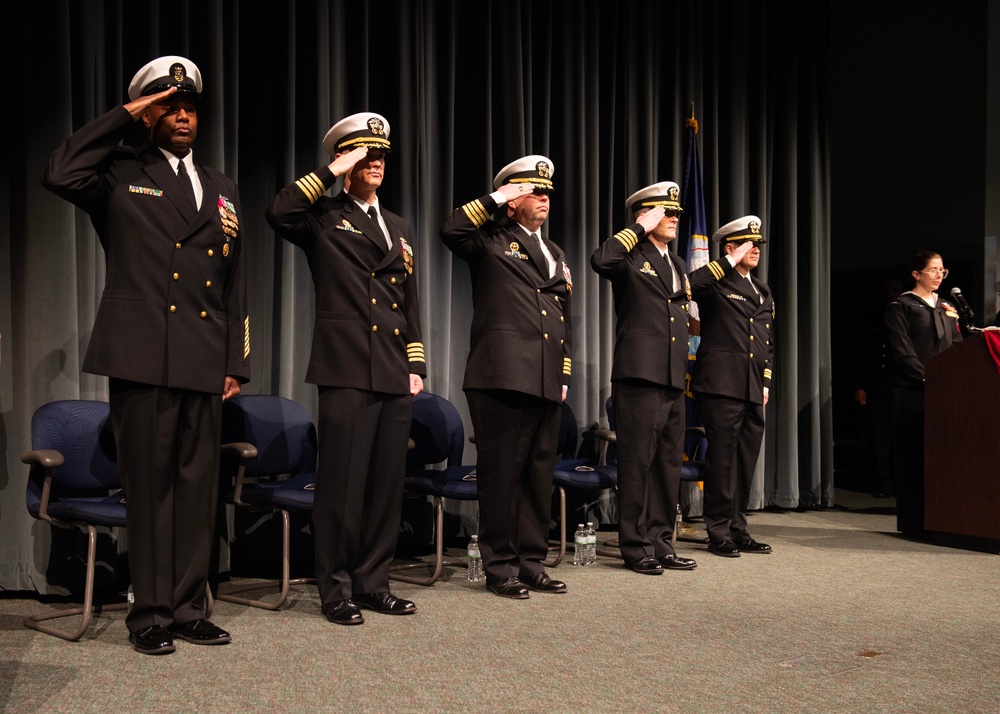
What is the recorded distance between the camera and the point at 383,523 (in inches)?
131

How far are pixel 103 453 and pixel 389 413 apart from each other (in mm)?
1051

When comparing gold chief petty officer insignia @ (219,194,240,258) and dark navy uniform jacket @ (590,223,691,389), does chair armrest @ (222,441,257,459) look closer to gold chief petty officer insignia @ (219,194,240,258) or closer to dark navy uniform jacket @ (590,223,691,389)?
gold chief petty officer insignia @ (219,194,240,258)

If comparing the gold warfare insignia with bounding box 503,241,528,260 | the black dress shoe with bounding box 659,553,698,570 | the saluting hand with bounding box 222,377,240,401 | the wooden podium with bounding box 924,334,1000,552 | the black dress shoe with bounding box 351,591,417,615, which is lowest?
the black dress shoe with bounding box 659,553,698,570

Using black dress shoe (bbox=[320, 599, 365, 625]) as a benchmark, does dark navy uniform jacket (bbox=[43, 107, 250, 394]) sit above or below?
above

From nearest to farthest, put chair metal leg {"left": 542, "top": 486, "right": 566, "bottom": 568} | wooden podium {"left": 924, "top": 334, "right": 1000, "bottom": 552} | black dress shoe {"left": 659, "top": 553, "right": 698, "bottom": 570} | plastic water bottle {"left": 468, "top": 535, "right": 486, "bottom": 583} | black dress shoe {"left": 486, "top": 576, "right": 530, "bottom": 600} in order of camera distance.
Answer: black dress shoe {"left": 486, "top": 576, "right": 530, "bottom": 600}, plastic water bottle {"left": 468, "top": 535, "right": 486, "bottom": 583}, black dress shoe {"left": 659, "top": 553, "right": 698, "bottom": 570}, chair metal leg {"left": 542, "top": 486, "right": 566, "bottom": 568}, wooden podium {"left": 924, "top": 334, "right": 1000, "bottom": 552}

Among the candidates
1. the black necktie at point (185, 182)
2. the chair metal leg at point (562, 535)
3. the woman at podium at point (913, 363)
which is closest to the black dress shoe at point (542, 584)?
the chair metal leg at point (562, 535)

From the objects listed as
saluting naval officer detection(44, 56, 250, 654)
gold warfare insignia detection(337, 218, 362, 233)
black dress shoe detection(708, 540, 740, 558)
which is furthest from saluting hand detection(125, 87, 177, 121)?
black dress shoe detection(708, 540, 740, 558)

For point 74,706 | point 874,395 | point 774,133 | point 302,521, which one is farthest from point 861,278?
point 74,706

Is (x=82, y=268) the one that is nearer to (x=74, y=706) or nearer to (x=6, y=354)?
(x=6, y=354)

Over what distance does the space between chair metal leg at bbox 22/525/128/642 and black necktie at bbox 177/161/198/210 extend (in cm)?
111

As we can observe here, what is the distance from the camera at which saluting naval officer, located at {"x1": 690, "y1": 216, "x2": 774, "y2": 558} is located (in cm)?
473

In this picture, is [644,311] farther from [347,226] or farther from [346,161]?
[346,161]

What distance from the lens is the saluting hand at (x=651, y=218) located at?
436cm

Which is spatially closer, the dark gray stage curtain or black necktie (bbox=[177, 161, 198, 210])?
black necktie (bbox=[177, 161, 198, 210])
